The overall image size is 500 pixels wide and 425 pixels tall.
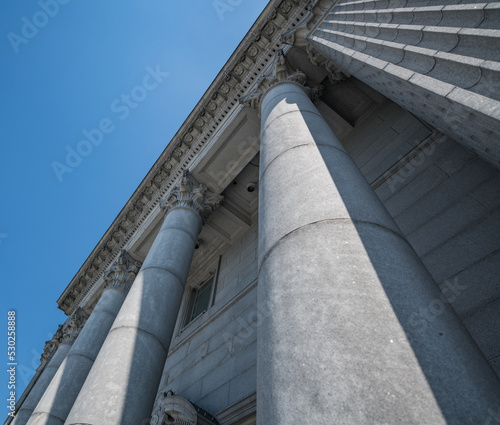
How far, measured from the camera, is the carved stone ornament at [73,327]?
56.5 feet

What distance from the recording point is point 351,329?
7.14 feet

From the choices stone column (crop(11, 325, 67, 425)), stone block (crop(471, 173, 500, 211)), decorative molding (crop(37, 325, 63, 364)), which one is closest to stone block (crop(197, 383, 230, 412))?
stone block (crop(471, 173, 500, 211))

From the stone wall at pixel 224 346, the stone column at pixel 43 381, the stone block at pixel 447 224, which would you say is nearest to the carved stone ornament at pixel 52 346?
the stone column at pixel 43 381

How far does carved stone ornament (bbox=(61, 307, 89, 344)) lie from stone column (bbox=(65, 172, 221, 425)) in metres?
10.4

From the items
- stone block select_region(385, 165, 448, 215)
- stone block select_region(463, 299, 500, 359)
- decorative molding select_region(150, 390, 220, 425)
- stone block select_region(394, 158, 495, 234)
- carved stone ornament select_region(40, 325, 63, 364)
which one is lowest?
stone block select_region(463, 299, 500, 359)

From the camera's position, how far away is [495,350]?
4.38 m

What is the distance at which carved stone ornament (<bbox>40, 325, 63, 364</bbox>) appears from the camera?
19322 millimetres

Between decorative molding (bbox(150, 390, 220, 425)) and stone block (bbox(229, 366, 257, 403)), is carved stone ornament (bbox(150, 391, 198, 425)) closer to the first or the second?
decorative molding (bbox(150, 390, 220, 425))

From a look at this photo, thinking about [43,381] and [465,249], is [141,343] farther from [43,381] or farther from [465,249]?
[43,381]

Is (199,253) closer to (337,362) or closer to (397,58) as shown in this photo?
(397,58)

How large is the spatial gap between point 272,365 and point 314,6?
1046 centimetres

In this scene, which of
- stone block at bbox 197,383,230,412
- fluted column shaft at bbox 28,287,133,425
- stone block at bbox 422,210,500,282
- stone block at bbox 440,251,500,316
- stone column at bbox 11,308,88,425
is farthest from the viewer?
stone column at bbox 11,308,88,425

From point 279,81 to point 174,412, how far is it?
917 centimetres

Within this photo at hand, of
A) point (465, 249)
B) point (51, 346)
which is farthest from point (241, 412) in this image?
point (51, 346)
